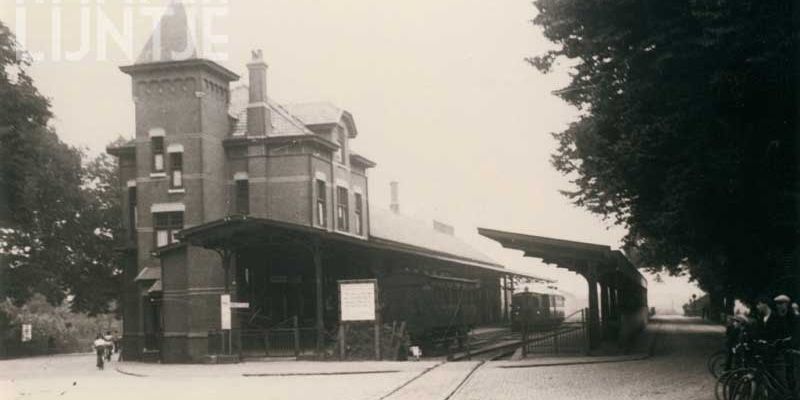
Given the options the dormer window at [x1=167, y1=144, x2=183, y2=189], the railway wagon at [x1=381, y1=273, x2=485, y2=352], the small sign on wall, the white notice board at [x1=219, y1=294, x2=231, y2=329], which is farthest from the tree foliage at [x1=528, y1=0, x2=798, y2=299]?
the small sign on wall

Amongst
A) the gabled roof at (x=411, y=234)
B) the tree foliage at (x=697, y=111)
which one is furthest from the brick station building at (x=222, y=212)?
the tree foliage at (x=697, y=111)

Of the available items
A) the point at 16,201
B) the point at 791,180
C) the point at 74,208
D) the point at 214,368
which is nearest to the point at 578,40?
the point at 791,180

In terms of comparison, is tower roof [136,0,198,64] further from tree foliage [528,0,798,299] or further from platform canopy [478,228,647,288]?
tree foliage [528,0,798,299]

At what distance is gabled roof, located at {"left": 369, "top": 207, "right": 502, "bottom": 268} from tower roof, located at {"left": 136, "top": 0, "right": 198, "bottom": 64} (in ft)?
44.5

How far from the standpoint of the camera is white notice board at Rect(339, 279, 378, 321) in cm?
2564

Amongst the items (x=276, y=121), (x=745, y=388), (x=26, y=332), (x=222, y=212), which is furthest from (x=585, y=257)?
(x=26, y=332)

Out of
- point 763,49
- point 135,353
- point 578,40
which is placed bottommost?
point 135,353

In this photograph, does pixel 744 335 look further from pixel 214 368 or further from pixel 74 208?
pixel 74 208

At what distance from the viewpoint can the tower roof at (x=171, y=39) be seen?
3438cm

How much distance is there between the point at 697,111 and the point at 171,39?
23320mm

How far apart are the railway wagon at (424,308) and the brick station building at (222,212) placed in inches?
2.5

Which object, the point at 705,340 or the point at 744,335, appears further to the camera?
the point at 705,340

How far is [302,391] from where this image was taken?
58.2 ft

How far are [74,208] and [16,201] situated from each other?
65.5 ft
